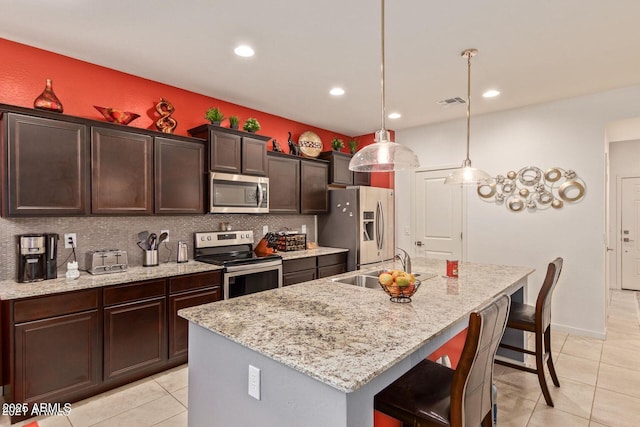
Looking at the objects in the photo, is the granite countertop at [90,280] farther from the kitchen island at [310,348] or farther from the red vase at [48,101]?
the red vase at [48,101]

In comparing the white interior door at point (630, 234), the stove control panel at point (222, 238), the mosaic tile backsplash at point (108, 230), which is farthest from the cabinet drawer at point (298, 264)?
the white interior door at point (630, 234)

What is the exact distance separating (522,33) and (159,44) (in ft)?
9.10

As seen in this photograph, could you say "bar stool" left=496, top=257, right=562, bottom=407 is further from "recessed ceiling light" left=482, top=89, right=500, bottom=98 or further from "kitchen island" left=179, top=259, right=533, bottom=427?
"recessed ceiling light" left=482, top=89, right=500, bottom=98

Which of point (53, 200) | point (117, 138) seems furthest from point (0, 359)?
point (117, 138)

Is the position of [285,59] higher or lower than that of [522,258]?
higher

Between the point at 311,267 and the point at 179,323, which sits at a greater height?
the point at 311,267

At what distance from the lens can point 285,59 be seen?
2.90 metres

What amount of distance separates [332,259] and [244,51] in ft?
9.05

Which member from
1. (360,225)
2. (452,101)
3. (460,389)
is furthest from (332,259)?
(460,389)

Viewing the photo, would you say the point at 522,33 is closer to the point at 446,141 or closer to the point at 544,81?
the point at 544,81

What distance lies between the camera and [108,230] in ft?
10.00

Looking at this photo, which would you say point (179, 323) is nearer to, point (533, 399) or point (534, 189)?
point (533, 399)

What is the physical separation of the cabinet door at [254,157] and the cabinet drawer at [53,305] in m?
1.92

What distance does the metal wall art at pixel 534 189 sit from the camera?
3.87 meters
